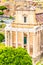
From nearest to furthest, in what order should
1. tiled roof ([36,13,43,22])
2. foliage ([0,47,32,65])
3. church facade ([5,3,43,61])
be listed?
foliage ([0,47,32,65])
church facade ([5,3,43,61])
tiled roof ([36,13,43,22])

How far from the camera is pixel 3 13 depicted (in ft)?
245

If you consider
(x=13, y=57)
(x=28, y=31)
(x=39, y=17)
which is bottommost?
(x=13, y=57)

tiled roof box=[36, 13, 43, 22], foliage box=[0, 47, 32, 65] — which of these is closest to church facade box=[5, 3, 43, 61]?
tiled roof box=[36, 13, 43, 22]

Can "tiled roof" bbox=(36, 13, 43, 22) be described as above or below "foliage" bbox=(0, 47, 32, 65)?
above

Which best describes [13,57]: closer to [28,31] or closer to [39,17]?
[28,31]

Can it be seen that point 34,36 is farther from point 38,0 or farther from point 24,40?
point 38,0

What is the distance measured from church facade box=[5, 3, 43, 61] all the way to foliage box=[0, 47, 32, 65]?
31.2ft

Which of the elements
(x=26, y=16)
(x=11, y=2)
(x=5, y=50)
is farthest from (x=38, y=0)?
(x=5, y=50)

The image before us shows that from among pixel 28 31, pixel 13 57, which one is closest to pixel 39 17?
pixel 28 31

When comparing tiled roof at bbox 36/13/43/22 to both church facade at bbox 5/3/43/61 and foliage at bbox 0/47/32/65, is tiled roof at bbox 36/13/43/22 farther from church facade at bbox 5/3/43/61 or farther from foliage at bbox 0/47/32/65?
foliage at bbox 0/47/32/65

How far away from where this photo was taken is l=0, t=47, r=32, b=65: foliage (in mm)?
30375

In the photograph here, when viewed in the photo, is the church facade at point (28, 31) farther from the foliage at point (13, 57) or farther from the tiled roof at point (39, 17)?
the foliage at point (13, 57)

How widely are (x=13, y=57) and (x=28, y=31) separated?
1101 cm

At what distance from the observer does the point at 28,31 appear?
41250 mm
